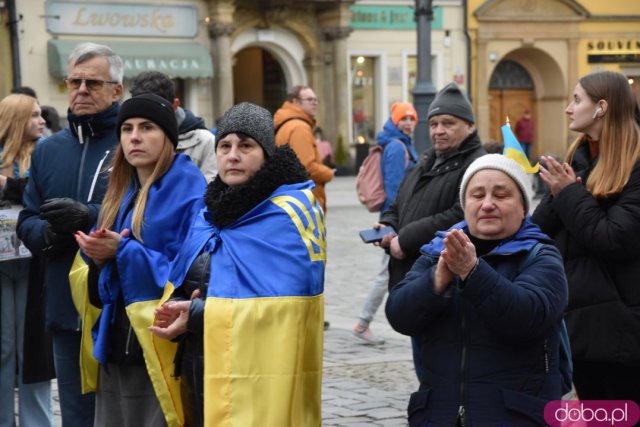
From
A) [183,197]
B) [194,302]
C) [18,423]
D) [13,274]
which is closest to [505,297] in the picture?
[194,302]

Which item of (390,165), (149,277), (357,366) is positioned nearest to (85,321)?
(149,277)

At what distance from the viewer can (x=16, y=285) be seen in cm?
627

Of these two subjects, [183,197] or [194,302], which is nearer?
[194,302]

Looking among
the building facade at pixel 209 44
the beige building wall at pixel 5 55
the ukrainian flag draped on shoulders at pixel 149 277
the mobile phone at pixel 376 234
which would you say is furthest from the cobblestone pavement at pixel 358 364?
the building facade at pixel 209 44

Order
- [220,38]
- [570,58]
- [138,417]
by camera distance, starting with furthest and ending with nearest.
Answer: [570,58], [220,38], [138,417]

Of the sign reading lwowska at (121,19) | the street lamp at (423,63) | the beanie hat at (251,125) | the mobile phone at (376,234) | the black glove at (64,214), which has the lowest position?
the mobile phone at (376,234)

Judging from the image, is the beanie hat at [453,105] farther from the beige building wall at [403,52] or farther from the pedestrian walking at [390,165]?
the beige building wall at [403,52]

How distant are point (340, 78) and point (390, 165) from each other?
2435 centimetres

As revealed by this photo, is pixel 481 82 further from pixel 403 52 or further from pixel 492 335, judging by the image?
pixel 492 335

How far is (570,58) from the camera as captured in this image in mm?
37062

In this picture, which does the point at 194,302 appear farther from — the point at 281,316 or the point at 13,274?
the point at 13,274

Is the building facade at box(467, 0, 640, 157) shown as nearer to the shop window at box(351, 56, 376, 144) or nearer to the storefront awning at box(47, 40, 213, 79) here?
the shop window at box(351, 56, 376, 144)

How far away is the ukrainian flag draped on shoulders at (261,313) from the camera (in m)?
4.16

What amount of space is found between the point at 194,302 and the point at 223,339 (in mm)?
176
